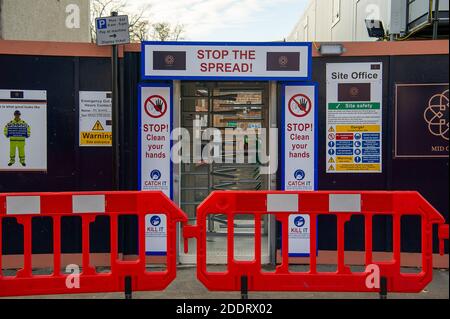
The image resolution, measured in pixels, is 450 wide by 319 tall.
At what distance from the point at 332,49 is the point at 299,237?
2514mm

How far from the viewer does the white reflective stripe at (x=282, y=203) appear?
438 centimetres

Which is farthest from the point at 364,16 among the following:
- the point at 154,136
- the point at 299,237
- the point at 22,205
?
the point at 22,205

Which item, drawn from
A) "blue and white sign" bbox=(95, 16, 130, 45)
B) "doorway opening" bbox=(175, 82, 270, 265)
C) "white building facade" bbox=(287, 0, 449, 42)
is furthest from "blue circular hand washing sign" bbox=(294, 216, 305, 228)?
"white building facade" bbox=(287, 0, 449, 42)

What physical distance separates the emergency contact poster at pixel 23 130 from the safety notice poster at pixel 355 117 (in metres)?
3.80

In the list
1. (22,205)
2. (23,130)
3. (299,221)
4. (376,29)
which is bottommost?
(299,221)

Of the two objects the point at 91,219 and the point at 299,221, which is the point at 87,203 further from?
the point at 299,221

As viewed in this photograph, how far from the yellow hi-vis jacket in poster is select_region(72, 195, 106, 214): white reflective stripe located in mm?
1835

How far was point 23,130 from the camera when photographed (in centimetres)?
571

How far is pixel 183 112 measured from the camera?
6.32 m

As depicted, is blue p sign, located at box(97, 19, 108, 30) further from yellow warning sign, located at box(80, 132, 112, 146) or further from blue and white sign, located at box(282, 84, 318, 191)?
blue and white sign, located at box(282, 84, 318, 191)

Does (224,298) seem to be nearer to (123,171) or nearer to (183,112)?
(123,171)

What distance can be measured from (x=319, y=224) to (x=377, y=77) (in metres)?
2.10

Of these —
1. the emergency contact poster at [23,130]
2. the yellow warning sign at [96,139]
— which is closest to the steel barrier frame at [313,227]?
the yellow warning sign at [96,139]
